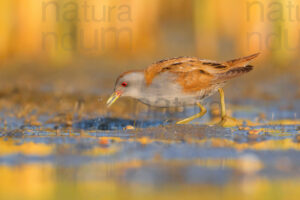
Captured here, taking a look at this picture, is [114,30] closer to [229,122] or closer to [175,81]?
[229,122]

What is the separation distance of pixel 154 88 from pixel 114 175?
94.9 inches

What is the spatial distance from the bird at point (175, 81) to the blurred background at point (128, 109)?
1.40ft

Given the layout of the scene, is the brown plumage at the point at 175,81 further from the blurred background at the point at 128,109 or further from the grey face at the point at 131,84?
the blurred background at the point at 128,109

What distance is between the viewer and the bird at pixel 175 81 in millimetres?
7250

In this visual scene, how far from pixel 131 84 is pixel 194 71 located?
777mm

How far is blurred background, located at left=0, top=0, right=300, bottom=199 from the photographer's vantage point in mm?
4832

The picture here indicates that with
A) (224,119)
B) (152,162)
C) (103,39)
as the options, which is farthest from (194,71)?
(103,39)

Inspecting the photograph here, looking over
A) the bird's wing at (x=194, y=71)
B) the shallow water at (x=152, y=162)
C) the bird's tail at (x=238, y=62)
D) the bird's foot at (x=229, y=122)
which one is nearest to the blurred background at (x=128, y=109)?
the shallow water at (x=152, y=162)

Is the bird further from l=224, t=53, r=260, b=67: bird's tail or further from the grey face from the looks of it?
l=224, t=53, r=260, b=67: bird's tail

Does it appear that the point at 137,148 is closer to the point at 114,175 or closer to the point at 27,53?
the point at 114,175

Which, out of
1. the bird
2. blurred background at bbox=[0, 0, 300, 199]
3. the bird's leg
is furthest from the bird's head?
the bird's leg

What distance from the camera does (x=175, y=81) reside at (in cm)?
725

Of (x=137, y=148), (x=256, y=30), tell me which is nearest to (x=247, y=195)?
(x=137, y=148)

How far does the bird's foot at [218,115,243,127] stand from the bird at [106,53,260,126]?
19.2 inches
